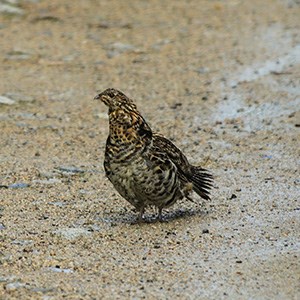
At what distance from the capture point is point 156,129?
11438 mm

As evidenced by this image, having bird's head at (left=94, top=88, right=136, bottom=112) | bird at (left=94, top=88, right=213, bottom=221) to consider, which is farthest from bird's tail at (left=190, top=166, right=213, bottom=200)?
bird's head at (left=94, top=88, right=136, bottom=112)

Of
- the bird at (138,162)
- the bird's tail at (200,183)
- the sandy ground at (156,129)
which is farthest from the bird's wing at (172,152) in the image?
the sandy ground at (156,129)

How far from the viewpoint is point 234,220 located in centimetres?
776

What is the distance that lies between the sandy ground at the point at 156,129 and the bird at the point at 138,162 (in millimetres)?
276

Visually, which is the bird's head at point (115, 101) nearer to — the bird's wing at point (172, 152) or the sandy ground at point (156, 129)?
the bird's wing at point (172, 152)

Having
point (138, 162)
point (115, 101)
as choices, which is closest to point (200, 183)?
point (138, 162)

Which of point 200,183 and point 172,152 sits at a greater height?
point 172,152

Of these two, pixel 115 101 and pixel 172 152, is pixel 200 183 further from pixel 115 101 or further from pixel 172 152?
pixel 115 101

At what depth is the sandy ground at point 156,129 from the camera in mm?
6414

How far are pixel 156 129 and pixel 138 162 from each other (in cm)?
408

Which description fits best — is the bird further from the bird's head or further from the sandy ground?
the sandy ground

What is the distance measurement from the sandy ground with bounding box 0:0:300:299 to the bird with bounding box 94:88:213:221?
276mm

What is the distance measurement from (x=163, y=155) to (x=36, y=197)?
1544 millimetres

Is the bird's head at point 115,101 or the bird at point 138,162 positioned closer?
the bird at point 138,162
